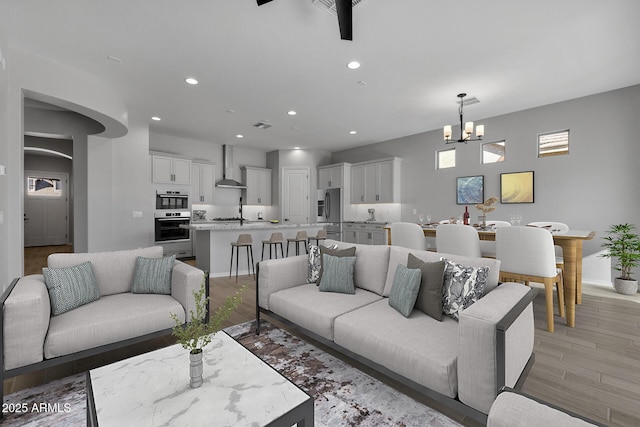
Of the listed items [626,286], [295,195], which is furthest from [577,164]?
[295,195]

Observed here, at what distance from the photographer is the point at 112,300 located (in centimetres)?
238

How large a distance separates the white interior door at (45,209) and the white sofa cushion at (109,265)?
29.6 feet

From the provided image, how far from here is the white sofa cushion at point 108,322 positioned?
6.10ft

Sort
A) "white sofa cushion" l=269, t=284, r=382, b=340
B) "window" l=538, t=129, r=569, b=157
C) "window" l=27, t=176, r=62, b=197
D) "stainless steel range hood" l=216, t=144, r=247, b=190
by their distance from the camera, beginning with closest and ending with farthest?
"white sofa cushion" l=269, t=284, r=382, b=340 < "window" l=538, t=129, r=569, b=157 < "stainless steel range hood" l=216, t=144, r=247, b=190 < "window" l=27, t=176, r=62, b=197

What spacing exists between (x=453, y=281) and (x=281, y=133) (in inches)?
217

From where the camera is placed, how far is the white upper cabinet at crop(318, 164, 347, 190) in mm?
7906

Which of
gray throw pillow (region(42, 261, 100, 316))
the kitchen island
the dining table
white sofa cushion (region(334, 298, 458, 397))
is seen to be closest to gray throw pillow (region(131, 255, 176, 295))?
gray throw pillow (region(42, 261, 100, 316))

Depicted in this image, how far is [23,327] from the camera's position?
1.73 metres

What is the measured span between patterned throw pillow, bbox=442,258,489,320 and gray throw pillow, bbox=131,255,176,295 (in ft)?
7.39

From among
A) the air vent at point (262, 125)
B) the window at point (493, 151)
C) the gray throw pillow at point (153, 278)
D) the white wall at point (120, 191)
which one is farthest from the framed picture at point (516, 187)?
the white wall at point (120, 191)

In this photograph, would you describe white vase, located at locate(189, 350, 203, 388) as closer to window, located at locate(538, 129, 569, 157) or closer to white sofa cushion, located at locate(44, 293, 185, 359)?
white sofa cushion, located at locate(44, 293, 185, 359)

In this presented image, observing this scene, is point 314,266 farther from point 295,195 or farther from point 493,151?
point 295,195

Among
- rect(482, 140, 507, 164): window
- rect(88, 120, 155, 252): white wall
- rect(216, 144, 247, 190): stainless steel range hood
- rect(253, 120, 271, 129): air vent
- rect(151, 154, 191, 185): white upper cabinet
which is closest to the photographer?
rect(88, 120, 155, 252): white wall

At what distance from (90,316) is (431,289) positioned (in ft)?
7.77
